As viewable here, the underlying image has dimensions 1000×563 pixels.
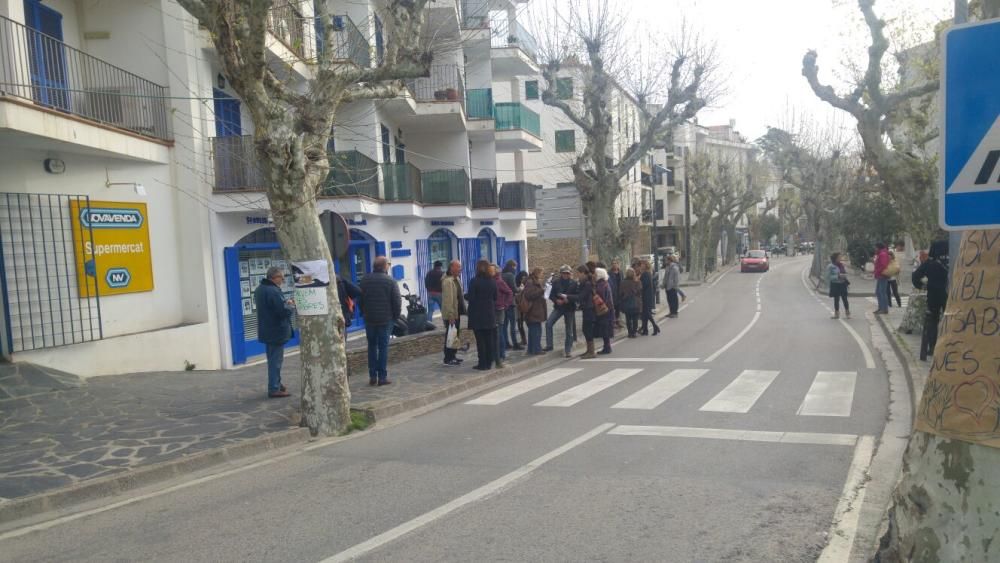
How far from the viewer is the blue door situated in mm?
11055

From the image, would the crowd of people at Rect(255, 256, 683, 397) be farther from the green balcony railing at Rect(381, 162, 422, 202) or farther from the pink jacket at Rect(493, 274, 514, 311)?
the green balcony railing at Rect(381, 162, 422, 202)

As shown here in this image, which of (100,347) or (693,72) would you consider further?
(693,72)

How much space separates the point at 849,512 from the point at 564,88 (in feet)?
61.1

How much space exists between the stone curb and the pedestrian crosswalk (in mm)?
3109

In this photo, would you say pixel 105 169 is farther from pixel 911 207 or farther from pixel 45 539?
pixel 911 207

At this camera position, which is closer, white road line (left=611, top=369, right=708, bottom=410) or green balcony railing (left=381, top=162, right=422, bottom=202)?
white road line (left=611, top=369, right=708, bottom=410)

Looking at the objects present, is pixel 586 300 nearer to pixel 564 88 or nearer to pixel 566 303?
pixel 566 303

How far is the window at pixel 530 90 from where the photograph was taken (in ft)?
120

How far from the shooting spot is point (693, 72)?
20.5 metres

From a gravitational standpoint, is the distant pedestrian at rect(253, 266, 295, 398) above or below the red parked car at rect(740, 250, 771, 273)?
above

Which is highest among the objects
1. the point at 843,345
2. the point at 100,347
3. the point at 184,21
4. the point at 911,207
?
the point at 184,21

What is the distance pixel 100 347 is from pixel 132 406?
253 centimetres

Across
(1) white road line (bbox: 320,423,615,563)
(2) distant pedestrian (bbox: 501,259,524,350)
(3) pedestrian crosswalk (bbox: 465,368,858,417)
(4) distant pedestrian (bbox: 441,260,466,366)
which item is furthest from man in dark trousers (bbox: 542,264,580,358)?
(1) white road line (bbox: 320,423,615,563)

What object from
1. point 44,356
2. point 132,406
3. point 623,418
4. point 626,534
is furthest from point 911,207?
point 44,356
